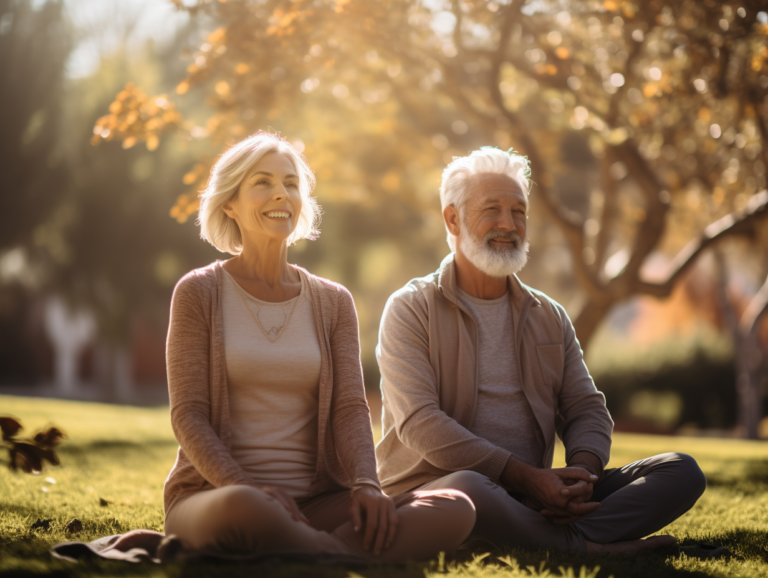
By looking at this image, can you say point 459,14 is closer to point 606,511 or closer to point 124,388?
point 606,511

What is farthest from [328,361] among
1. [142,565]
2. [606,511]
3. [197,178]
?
[197,178]

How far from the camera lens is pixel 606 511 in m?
3.76

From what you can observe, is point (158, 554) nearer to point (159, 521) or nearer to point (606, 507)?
point (159, 521)

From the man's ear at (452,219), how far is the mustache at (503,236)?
0.28m

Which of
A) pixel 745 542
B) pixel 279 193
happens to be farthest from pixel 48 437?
pixel 745 542

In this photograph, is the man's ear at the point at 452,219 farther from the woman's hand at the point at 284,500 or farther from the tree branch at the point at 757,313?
the tree branch at the point at 757,313

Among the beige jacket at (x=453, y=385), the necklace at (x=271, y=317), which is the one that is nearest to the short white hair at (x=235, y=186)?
the necklace at (x=271, y=317)

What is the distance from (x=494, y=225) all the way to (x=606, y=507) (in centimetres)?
161

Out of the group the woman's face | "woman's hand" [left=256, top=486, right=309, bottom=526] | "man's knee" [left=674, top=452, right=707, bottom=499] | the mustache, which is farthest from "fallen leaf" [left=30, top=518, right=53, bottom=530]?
"man's knee" [left=674, top=452, right=707, bottom=499]

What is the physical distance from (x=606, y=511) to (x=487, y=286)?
1.37m

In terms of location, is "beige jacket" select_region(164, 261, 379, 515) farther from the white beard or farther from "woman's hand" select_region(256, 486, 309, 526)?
the white beard

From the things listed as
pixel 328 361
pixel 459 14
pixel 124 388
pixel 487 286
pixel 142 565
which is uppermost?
pixel 459 14

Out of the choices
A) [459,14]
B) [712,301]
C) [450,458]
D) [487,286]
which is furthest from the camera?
[712,301]

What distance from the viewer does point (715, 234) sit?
9727 mm
